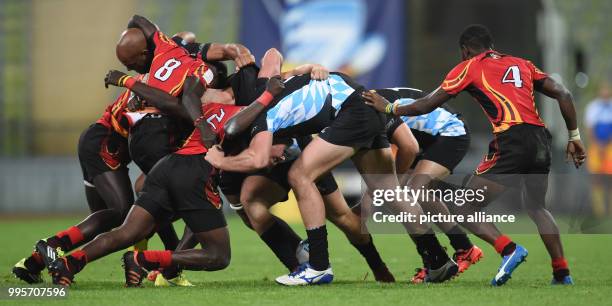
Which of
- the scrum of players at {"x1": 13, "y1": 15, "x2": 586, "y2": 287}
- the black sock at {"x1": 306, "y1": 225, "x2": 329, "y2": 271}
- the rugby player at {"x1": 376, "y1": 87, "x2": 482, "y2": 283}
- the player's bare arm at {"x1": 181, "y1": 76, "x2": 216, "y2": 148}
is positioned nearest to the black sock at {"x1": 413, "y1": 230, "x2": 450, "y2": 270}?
the scrum of players at {"x1": 13, "y1": 15, "x2": 586, "y2": 287}

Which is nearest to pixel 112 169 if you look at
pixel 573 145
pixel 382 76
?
pixel 573 145

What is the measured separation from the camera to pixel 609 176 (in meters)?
16.7

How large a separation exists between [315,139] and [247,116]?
0.61 metres

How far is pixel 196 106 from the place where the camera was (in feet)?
25.9

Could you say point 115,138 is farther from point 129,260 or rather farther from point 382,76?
point 382,76

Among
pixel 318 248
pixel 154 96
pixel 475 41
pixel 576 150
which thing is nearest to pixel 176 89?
pixel 154 96

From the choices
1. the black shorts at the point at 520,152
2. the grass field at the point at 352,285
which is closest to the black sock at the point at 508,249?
the grass field at the point at 352,285

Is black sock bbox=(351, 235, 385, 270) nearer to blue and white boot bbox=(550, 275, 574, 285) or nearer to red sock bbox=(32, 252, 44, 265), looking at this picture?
blue and white boot bbox=(550, 275, 574, 285)

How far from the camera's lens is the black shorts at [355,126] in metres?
8.02

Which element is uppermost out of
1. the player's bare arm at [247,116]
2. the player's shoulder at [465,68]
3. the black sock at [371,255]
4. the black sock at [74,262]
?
the player's shoulder at [465,68]

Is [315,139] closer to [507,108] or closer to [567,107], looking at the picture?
[507,108]

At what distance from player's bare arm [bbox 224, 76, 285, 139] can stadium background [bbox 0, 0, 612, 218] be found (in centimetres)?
926

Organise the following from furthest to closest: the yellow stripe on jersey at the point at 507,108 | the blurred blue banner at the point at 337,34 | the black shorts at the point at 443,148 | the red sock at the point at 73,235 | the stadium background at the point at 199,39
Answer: the stadium background at the point at 199,39 < the blurred blue banner at the point at 337,34 < the black shorts at the point at 443,148 < the red sock at the point at 73,235 < the yellow stripe on jersey at the point at 507,108

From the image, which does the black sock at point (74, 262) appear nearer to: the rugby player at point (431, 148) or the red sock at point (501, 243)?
the rugby player at point (431, 148)
